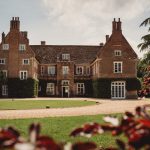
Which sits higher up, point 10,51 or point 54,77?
point 10,51

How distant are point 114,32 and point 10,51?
17.5m

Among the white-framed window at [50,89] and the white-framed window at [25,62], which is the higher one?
the white-framed window at [25,62]

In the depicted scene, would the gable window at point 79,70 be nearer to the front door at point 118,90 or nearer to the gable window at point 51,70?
the gable window at point 51,70

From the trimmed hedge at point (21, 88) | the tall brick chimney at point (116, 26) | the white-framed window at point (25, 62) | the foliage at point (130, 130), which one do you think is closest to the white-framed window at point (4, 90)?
the trimmed hedge at point (21, 88)

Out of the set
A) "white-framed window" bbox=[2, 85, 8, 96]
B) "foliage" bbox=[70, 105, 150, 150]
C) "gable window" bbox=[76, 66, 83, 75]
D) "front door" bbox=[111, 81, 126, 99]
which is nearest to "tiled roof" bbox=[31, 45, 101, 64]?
"gable window" bbox=[76, 66, 83, 75]

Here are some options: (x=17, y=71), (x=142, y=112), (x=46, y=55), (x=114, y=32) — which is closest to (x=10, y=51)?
(x=17, y=71)

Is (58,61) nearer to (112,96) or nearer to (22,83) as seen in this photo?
(22,83)

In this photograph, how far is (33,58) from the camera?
60969 millimetres

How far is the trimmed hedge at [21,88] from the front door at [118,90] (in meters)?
13.0

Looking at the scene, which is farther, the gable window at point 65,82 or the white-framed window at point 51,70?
the white-framed window at point 51,70

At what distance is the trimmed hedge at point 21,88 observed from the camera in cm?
5897

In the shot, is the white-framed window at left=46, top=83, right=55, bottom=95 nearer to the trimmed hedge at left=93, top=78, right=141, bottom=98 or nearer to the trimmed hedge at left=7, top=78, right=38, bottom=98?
the trimmed hedge at left=7, top=78, right=38, bottom=98

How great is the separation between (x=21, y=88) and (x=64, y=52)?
12.9 m

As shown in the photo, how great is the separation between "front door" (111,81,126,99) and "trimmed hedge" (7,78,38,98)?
1304 centimetres
